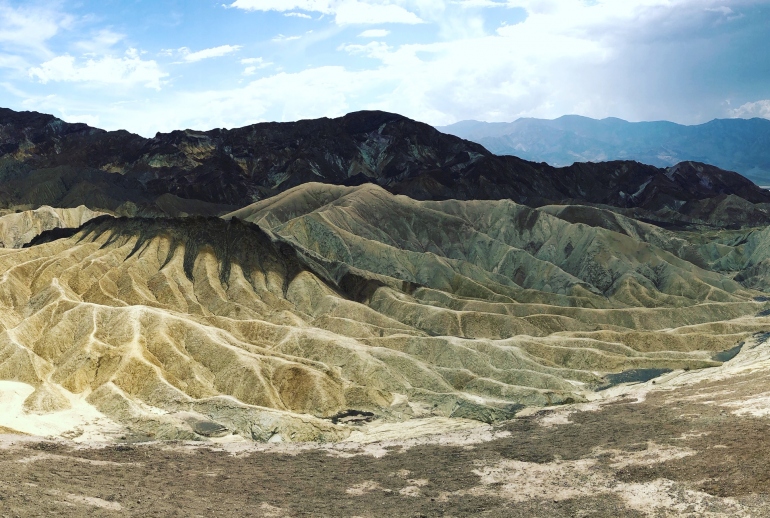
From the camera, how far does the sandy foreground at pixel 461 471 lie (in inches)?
1657

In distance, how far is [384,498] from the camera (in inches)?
1836

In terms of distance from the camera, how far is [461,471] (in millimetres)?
51406

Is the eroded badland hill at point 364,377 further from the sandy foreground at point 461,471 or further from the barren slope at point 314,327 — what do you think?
the barren slope at point 314,327

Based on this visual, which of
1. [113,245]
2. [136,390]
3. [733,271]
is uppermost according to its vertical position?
[113,245]

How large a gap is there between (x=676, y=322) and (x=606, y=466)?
300 ft

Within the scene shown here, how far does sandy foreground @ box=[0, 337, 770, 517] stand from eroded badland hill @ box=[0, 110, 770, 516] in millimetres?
238

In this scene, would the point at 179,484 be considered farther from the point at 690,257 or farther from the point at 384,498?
the point at 690,257

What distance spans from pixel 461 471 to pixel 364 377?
40.9 m

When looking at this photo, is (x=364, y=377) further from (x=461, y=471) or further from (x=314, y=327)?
(x=461, y=471)

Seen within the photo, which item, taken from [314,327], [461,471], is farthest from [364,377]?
[461,471]

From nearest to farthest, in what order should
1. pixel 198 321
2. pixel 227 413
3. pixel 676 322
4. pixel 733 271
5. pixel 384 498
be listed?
pixel 384 498
pixel 227 413
pixel 198 321
pixel 676 322
pixel 733 271

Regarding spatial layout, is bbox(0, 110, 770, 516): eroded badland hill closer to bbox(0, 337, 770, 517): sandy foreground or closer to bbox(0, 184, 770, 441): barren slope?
bbox(0, 337, 770, 517): sandy foreground

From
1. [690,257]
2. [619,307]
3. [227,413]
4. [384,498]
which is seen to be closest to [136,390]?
[227,413]

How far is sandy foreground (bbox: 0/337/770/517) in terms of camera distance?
138 ft
